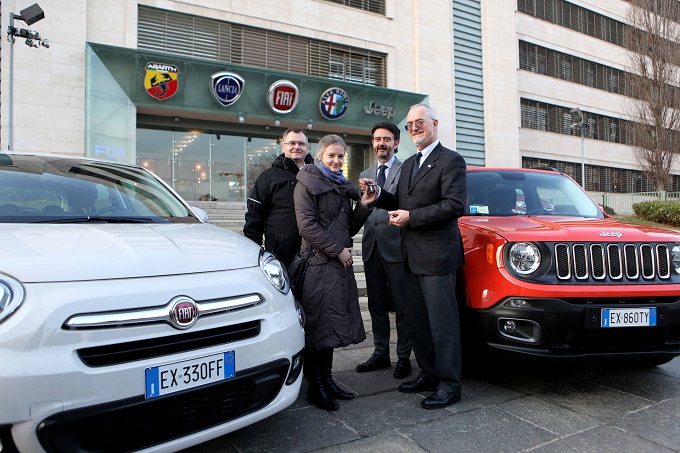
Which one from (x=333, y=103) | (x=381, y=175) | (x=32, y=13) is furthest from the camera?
(x=333, y=103)

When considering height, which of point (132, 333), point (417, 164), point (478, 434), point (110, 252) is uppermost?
point (417, 164)

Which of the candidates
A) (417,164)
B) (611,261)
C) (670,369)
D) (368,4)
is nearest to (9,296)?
(417,164)

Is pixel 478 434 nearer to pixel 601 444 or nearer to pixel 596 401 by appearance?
pixel 601 444

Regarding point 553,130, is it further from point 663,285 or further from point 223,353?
point 223,353

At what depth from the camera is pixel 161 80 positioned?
40.7ft

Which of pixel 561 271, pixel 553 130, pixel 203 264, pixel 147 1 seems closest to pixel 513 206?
pixel 561 271

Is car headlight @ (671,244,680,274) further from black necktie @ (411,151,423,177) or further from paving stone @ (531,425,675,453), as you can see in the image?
black necktie @ (411,151,423,177)

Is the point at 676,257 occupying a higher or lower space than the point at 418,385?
higher

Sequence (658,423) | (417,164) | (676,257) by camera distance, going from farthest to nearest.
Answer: (417,164), (676,257), (658,423)

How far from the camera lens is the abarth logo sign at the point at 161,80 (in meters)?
12.3

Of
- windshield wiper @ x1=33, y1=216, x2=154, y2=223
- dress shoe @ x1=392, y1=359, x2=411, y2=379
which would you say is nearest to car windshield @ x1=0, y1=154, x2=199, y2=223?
windshield wiper @ x1=33, y1=216, x2=154, y2=223

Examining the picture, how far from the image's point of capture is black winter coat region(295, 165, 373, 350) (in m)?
2.87

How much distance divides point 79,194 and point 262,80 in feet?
38.1

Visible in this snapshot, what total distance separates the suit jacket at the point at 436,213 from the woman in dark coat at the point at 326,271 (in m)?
0.36
